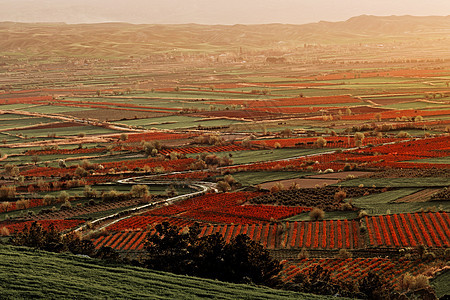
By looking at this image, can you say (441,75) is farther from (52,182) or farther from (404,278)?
(404,278)

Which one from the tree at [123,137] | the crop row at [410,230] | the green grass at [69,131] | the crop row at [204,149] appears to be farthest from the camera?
the green grass at [69,131]

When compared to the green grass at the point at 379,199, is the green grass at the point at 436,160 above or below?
above

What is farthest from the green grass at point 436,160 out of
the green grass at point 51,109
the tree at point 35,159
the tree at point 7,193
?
the green grass at point 51,109

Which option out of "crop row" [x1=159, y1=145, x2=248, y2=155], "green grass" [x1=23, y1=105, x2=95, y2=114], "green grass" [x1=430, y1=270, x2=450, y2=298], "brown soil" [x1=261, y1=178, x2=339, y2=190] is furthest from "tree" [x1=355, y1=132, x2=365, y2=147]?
"green grass" [x1=23, y1=105, x2=95, y2=114]

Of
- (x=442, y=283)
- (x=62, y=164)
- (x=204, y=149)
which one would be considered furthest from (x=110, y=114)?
(x=442, y=283)

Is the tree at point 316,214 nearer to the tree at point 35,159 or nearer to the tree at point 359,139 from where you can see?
the tree at point 359,139

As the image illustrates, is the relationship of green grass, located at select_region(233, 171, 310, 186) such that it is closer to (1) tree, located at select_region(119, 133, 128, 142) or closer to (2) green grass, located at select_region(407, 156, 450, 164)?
(2) green grass, located at select_region(407, 156, 450, 164)

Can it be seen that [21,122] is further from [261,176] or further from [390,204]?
[390,204]
